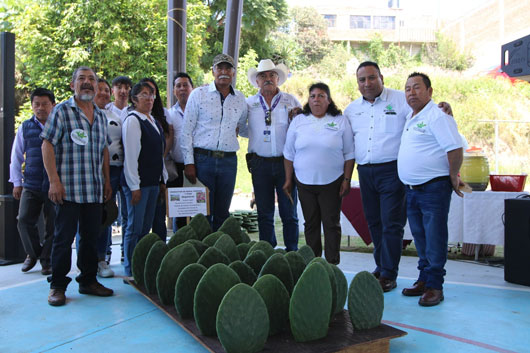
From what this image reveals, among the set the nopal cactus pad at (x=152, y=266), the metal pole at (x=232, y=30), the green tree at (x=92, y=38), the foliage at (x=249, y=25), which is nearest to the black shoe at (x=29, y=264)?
the nopal cactus pad at (x=152, y=266)

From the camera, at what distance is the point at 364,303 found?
7.74ft

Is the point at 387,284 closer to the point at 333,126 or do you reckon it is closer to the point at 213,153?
the point at 333,126

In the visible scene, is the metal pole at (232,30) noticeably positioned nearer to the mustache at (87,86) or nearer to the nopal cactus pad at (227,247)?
→ the mustache at (87,86)

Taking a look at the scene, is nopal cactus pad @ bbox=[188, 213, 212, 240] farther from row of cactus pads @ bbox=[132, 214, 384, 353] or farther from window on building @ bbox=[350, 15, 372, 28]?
window on building @ bbox=[350, 15, 372, 28]

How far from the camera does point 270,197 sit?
4.05 metres

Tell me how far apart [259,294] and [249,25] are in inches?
746

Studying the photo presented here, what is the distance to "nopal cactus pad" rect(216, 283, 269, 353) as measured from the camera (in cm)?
208

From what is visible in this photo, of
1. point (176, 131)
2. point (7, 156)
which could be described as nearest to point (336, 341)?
point (176, 131)

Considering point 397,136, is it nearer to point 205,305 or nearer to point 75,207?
point 205,305

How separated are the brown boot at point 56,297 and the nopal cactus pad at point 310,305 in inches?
69.3

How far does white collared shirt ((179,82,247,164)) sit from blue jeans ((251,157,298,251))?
308 mm

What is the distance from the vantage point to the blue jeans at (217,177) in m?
3.95

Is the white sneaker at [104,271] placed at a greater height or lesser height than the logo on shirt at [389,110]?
lesser

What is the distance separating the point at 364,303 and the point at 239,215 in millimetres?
4636
